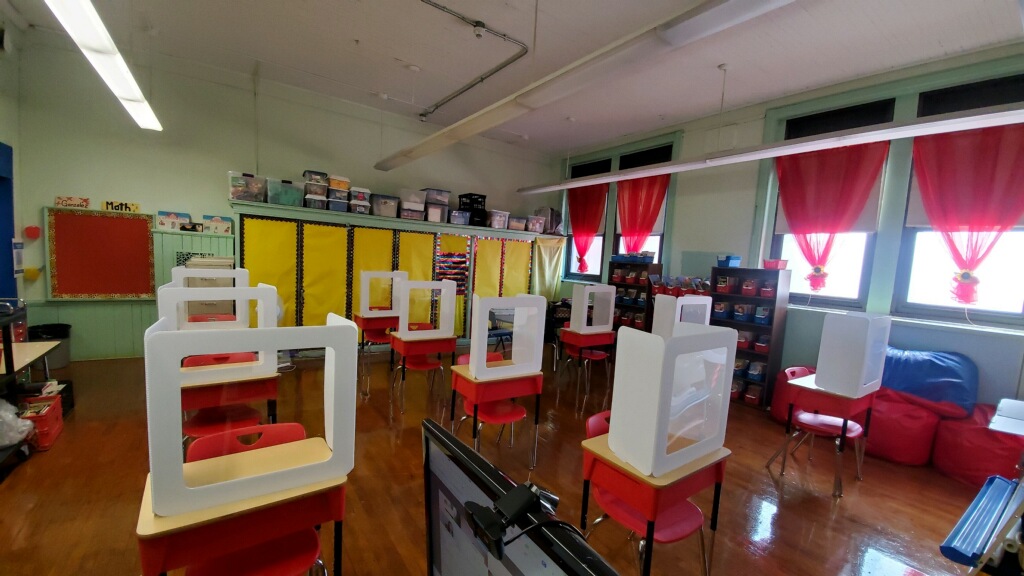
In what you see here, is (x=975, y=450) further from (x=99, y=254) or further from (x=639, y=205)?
(x=99, y=254)

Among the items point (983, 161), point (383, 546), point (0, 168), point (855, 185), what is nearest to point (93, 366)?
point (0, 168)

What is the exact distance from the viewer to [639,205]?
625cm

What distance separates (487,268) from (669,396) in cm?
534

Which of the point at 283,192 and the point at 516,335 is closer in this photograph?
the point at 516,335

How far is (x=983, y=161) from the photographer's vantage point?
3326 millimetres

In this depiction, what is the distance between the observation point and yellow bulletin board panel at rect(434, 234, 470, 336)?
6.24m

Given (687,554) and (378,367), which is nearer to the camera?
(687,554)

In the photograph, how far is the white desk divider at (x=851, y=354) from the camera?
2650mm

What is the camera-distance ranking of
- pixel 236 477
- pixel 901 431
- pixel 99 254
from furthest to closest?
pixel 99 254, pixel 901 431, pixel 236 477

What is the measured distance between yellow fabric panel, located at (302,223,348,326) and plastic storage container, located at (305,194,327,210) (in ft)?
0.82

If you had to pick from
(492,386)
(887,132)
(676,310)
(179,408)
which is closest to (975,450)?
(676,310)

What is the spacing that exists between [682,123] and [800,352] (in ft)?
11.5

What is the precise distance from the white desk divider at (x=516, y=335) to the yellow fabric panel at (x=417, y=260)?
10.7 feet

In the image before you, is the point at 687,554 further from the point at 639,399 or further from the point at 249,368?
the point at 249,368
